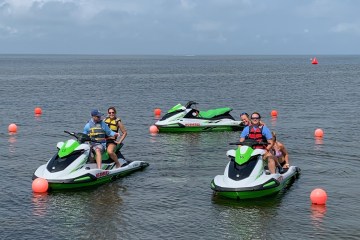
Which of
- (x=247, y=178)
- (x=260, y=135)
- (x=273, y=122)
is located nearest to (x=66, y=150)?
(x=247, y=178)

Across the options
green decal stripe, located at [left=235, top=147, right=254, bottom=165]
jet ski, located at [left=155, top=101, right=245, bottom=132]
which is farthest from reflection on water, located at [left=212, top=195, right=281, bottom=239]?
jet ski, located at [left=155, top=101, right=245, bottom=132]

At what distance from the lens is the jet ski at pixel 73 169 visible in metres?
15.9

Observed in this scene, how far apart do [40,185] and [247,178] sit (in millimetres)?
5521

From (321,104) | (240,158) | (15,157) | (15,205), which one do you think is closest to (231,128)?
(15,157)

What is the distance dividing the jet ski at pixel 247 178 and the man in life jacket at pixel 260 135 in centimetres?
35

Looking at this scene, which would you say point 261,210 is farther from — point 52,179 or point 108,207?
point 52,179

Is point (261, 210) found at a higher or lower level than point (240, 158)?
lower

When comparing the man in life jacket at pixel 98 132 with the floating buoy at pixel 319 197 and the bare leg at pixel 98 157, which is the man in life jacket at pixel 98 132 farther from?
the floating buoy at pixel 319 197

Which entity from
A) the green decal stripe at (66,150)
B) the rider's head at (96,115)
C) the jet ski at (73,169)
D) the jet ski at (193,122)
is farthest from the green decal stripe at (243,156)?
the jet ski at (193,122)

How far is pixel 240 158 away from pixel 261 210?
1.56 m

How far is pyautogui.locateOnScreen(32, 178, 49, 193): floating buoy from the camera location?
15656mm

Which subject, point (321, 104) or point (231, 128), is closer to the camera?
point (231, 128)

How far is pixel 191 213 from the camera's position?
14367 millimetres

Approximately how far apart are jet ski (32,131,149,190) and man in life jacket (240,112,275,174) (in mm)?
4309
